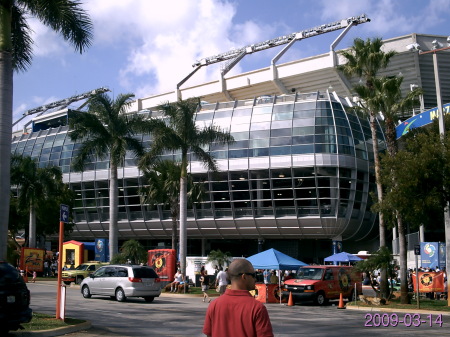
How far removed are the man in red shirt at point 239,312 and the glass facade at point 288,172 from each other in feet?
160

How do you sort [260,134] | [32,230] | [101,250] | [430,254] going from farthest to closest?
[260,134] < [32,230] < [101,250] < [430,254]

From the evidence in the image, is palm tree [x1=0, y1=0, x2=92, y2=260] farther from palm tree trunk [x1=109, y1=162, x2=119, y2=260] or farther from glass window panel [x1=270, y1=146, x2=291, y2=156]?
glass window panel [x1=270, y1=146, x2=291, y2=156]

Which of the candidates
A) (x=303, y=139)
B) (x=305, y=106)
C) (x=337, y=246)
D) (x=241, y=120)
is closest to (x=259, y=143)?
(x=241, y=120)

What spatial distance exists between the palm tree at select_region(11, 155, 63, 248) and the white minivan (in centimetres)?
2747

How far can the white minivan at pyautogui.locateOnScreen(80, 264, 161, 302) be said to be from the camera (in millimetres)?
24469

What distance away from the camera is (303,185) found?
181 ft

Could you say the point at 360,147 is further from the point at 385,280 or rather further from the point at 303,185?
the point at 385,280

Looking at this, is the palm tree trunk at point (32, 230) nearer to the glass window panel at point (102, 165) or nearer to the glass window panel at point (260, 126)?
the glass window panel at point (102, 165)

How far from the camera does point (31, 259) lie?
146 ft

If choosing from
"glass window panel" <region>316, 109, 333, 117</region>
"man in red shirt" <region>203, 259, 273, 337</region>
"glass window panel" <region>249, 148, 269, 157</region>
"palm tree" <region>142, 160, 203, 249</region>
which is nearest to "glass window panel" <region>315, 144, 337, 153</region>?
"glass window panel" <region>316, 109, 333, 117</region>

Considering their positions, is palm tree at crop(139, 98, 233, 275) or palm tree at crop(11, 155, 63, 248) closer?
palm tree at crop(139, 98, 233, 275)

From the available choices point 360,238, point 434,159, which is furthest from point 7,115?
point 360,238

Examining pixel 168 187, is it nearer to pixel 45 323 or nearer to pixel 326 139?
pixel 326 139

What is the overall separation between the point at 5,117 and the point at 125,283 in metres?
11.0
